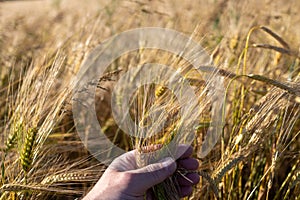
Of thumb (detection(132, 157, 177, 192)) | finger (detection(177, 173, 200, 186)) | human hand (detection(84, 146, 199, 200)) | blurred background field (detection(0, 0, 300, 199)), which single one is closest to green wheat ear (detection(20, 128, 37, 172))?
blurred background field (detection(0, 0, 300, 199))

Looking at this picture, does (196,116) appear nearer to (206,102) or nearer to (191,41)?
(206,102)

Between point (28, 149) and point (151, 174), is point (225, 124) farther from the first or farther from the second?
point (28, 149)

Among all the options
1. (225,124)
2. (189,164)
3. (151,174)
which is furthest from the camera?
(225,124)

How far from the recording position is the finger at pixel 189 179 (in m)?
1.23

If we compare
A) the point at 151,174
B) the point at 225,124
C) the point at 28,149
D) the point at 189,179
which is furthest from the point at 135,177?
the point at 225,124

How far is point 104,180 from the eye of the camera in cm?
122

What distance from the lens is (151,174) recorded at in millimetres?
1146

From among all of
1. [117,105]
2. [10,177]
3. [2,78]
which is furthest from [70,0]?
[10,177]

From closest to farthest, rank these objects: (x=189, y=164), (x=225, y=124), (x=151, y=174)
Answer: (x=151, y=174) < (x=189, y=164) < (x=225, y=124)

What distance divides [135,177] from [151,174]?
4 cm

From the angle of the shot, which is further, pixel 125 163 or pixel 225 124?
pixel 225 124

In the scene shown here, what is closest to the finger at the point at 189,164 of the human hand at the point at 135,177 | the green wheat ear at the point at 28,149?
the human hand at the point at 135,177

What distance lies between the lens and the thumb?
1.15 meters

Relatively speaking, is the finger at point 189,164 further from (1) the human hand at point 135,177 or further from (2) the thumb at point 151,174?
(2) the thumb at point 151,174
